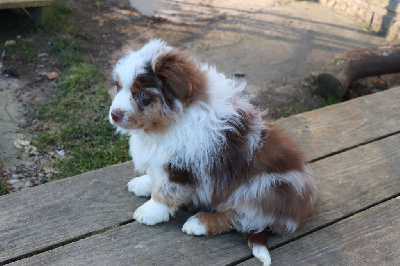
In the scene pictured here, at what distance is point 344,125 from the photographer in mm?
3746

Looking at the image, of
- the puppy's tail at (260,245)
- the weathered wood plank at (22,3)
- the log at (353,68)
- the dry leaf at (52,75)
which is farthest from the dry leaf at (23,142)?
the log at (353,68)

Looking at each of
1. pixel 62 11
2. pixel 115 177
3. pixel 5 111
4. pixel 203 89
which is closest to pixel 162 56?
pixel 203 89

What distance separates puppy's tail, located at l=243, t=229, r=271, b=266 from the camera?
2.42m

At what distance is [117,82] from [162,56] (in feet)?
1.08

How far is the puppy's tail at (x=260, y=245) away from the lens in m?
2.42

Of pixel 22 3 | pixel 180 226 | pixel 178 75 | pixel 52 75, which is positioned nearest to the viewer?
pixel 178 75

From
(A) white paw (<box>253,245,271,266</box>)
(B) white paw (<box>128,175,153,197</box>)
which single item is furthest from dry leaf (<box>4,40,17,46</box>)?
(A) white paw (<box>253,245,271,266</box>)

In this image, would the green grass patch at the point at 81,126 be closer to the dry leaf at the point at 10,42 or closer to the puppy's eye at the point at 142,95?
the dry leaf at the point at 10,42

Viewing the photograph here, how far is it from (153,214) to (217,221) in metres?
A: 0.41

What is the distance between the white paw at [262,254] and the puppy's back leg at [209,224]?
24 cm

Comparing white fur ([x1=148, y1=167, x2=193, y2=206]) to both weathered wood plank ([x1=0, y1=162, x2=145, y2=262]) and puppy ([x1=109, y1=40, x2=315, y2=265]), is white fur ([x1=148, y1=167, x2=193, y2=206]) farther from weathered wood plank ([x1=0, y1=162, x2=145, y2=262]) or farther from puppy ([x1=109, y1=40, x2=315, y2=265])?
weathered wood plank ([x1=0, y1=162, x2=145, y2=262])

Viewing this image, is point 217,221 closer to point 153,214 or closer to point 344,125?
point 153,214

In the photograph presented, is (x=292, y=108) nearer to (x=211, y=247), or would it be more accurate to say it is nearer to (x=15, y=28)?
(x=211, y=247)

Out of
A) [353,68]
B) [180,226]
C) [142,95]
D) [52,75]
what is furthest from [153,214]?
[353,68]
